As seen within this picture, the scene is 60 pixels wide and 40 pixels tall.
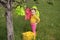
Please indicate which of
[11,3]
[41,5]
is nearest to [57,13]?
[41,5]

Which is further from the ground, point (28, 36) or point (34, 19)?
point (34, 19)

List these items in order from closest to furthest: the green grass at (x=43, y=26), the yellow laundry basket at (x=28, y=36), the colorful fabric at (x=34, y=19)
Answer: the yellow laundry basket at (x=28, y=36), the colorful fabric at (x=34, y=19), the green grass at (x=43, y=26)

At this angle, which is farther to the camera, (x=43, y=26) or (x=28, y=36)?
(x=43, y=26)

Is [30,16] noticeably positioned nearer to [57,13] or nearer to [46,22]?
[46,22]

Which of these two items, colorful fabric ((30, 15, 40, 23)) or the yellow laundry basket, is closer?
the yellow laundry basket

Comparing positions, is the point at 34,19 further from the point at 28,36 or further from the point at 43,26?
the point at 43,26

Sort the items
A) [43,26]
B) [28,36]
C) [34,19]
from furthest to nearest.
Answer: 1. [43,26]
2. [34,19]
3. [28,36]

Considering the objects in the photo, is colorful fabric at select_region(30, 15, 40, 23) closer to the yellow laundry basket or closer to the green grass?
the yellow laundry basket

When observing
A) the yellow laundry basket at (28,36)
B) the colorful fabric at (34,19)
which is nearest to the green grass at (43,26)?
the yellow laundry basket at (28,36)

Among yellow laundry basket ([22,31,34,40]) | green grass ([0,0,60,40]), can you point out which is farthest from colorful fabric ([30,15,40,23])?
green grass ([0,0,60,40])

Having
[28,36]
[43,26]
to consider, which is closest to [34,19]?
[28,36]

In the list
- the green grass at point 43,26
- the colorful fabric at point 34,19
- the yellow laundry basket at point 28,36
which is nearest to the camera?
the yellow laundry basket at point 28,36

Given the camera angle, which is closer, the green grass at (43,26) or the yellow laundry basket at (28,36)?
the yellow laundry basket at (28,36)

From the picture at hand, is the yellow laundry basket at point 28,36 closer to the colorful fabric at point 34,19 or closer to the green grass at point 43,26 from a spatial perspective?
the green grass at point 43,26
